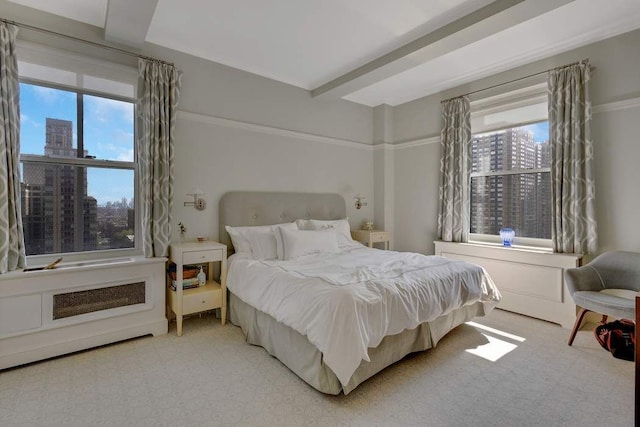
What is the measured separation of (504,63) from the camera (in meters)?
3.74

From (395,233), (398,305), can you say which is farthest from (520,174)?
(398,305)

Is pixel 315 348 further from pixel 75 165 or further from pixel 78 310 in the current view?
pixel 75 165

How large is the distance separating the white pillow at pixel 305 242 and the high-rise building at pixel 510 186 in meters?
2.25

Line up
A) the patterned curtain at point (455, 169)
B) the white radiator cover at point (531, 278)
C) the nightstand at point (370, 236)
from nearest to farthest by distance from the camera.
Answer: the white radiator cover at point (531, 278) → the patterned curtain at point (455, 169) → the nightstand at point (370, 236)

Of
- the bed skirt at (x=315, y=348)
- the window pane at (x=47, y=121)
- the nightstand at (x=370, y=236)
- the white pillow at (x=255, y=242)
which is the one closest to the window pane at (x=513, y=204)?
the nightstand at (x=370, y=236)

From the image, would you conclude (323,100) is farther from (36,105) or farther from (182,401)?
(182,401)

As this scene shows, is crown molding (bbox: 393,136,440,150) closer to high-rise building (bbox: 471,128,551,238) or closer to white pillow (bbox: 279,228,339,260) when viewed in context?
high-rise building (bbox: 471,128,551,238)

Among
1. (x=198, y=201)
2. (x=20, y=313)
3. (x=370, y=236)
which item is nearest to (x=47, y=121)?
(x=198, y=201)

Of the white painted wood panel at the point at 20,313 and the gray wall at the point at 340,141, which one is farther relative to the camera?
the gray wall at the point at 340,141

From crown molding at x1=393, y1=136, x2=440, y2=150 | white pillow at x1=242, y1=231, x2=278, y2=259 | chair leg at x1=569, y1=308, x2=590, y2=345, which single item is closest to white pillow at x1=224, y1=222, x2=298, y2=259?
white pillow at x1=242, y1=231, x2=278, y2=259

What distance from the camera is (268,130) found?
13.4ft

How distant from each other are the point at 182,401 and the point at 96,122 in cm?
275

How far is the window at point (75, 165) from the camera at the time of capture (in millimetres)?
2771

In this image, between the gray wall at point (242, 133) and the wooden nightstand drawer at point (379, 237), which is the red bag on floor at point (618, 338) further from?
the gray wall at point (242, 133)
